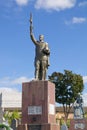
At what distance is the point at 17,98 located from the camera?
225ft

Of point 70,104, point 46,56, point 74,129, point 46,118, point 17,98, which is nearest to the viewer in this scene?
point 46,118

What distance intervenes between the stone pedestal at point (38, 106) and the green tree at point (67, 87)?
36766 mm

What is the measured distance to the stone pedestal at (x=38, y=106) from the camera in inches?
830

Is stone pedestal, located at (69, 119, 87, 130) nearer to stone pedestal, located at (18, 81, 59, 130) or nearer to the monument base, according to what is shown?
stone pedestal, located at (18, 81, 59, 130)

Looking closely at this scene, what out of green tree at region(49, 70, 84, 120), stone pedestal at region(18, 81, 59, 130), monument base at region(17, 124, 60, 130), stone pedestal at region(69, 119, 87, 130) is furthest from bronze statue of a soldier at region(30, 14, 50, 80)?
green tree at region(49, 70, 84, 120)

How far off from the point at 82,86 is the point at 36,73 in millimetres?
38429

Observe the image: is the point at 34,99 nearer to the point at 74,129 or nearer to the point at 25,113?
the point at 25,113

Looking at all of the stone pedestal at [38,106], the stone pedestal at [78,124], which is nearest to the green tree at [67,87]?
the stone pedestal at [78,124]

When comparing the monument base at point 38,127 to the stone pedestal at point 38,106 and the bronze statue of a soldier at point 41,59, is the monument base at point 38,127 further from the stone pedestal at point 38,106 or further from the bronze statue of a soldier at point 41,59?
the bronze statue of a soldier at point 41,59

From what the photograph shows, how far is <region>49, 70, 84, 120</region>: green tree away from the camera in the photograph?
58656 millimetres

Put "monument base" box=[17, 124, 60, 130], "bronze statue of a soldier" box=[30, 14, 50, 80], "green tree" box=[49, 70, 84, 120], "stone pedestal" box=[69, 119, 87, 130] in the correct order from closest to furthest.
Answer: "monument base" box=[17, 124, 60, 130]
"bronze statue of a soldier" box=[30, 14, 50, 80]
"stone pedestal" box=[69, 119, 87, 130]
"green tree" box=[49, 70, 84, 120]

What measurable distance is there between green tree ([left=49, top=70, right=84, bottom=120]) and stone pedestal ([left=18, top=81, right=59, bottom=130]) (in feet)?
121

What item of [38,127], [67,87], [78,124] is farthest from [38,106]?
[67,87]

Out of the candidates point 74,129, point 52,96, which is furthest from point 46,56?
point 74,129
